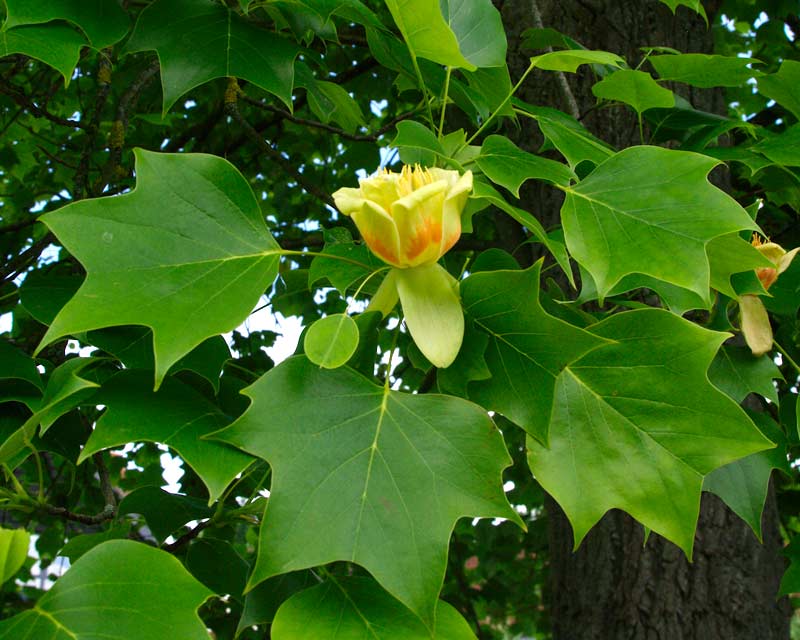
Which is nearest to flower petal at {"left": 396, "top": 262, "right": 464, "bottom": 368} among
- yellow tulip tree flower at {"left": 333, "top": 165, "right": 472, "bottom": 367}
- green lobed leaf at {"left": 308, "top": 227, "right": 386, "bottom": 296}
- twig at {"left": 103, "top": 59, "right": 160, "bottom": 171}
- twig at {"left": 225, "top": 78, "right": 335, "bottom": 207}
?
yellow tulip tree flower at {"left": 333, "top": 165, "right": 472, "bottom": 367}

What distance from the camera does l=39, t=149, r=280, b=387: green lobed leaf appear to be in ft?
2.78

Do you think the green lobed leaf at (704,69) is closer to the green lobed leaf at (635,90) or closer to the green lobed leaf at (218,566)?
the green lobed leaf at (635,90)

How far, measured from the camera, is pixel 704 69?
138 cm

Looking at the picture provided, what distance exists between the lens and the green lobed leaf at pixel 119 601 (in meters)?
0.78

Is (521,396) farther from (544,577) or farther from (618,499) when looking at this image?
(544,577)

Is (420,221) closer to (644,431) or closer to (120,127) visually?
(644,431)

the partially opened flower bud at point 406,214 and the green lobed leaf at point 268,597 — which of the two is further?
the green lobed leaf at point 268,597

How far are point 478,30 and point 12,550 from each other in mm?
999

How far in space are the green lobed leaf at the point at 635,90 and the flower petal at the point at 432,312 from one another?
1.91ft

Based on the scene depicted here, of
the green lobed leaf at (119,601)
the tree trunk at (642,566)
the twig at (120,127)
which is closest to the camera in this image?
the green lobed leaf at (119,601)

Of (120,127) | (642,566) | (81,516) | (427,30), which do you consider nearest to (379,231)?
(427,30)

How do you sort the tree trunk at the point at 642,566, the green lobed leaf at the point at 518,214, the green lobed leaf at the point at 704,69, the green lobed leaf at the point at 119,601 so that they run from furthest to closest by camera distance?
the tree trunk at the point at 642,566
the green lobed leaf at the point at 704,69
the green lobed leaf at the point at 518,214
the green lobed leaf at the point at 119,601

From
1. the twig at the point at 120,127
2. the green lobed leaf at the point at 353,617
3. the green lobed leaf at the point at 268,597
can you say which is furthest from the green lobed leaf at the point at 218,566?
the twig at the point at 120,127

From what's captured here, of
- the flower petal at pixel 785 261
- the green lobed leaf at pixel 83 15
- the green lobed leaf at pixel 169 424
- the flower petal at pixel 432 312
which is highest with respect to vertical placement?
the green lobed leaf at pixel 83 15
